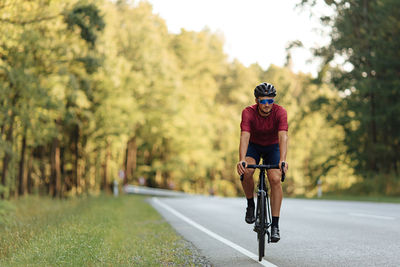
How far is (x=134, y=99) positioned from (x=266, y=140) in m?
33.9

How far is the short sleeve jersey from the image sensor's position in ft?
23.1

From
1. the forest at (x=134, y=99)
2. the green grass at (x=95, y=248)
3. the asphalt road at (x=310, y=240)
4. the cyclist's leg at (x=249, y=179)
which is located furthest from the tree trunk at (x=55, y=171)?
the cyclist's leg at (x=249, y=179)

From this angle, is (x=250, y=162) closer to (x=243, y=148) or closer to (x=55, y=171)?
(x=243, y=148)

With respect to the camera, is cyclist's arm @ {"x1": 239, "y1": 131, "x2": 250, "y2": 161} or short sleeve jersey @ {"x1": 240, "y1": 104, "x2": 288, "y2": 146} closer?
cyclist's arm @ {"x1": 239, "y1": 131, "x2": 250, "y2": 161}

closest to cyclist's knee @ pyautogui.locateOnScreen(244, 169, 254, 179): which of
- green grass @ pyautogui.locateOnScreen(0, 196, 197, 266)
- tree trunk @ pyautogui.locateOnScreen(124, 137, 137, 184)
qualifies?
green grass @ pyautogui.locateOnScreen(0, 196, 197, 266)

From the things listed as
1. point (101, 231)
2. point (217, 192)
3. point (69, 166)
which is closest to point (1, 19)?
point (101, 231)

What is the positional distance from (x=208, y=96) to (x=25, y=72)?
166 ft

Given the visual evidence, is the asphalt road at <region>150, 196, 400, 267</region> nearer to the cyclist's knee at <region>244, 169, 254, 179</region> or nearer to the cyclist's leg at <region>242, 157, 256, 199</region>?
the cyclist's leg at <region>242, 157, 256, 199</region>

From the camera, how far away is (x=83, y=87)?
93.2 ft

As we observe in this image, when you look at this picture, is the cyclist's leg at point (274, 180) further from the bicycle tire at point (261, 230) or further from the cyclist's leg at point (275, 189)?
the bicycle tire at point (261, 230)

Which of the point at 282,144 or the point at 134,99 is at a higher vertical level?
the point at 134,99

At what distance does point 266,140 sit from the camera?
288 inches

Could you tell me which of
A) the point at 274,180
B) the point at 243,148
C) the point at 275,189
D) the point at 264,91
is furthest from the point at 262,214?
the point at 264,91

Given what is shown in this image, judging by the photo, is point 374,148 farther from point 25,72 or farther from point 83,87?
point 25,72
